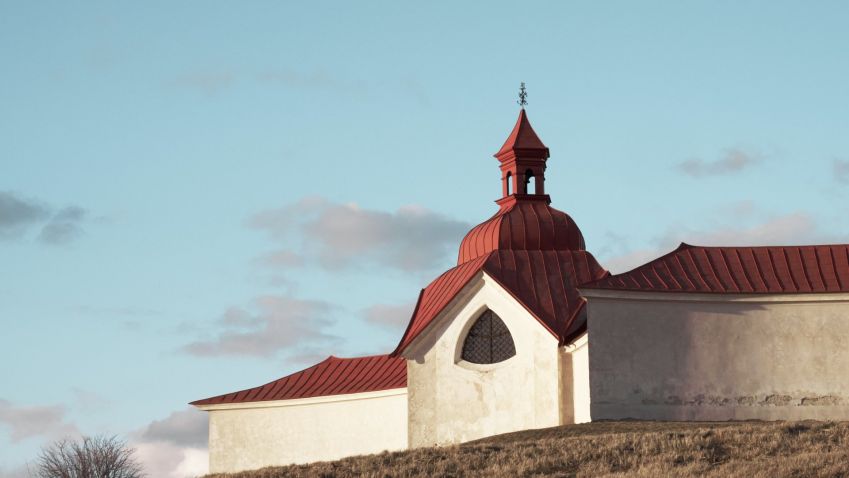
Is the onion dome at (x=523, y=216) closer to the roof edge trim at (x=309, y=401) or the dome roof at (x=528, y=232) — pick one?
the dome roof at (x=528, y=232)

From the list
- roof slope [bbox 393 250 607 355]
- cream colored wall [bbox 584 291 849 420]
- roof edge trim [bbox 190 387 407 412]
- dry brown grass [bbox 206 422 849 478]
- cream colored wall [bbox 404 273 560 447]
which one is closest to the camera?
dry brown grass [bbox 206 422 849 478]

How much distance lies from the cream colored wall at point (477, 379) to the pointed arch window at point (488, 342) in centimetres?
21

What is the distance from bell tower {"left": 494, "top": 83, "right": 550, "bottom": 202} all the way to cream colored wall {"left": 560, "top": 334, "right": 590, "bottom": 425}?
6.20 metres

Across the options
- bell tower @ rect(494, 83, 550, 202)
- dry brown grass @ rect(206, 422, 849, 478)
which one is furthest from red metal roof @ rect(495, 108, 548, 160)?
dry brown grass @ rect(206, 422, 849, 478)

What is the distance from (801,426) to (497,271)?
9.89 meters

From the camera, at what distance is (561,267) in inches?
1748

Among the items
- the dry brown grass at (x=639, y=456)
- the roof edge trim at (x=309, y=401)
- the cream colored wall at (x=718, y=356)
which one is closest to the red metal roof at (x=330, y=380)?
the roof edge trim at (x=309, y=401)

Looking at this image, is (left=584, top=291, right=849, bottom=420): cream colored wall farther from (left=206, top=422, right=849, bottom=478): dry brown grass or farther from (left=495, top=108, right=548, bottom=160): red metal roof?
(left=495, top=108, right=548, bottom=160): red metal roof

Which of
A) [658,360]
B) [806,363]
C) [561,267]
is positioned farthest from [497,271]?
[806,363]

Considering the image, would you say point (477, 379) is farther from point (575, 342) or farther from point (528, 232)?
point (528, 232)

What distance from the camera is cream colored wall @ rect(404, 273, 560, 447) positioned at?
42.3 m

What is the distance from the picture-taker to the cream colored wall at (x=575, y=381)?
41.1 meters

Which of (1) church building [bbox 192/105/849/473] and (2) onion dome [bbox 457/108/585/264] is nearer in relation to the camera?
(1) church building [bbox 192/105/849/473]

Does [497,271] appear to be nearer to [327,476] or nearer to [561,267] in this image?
[561,267]
